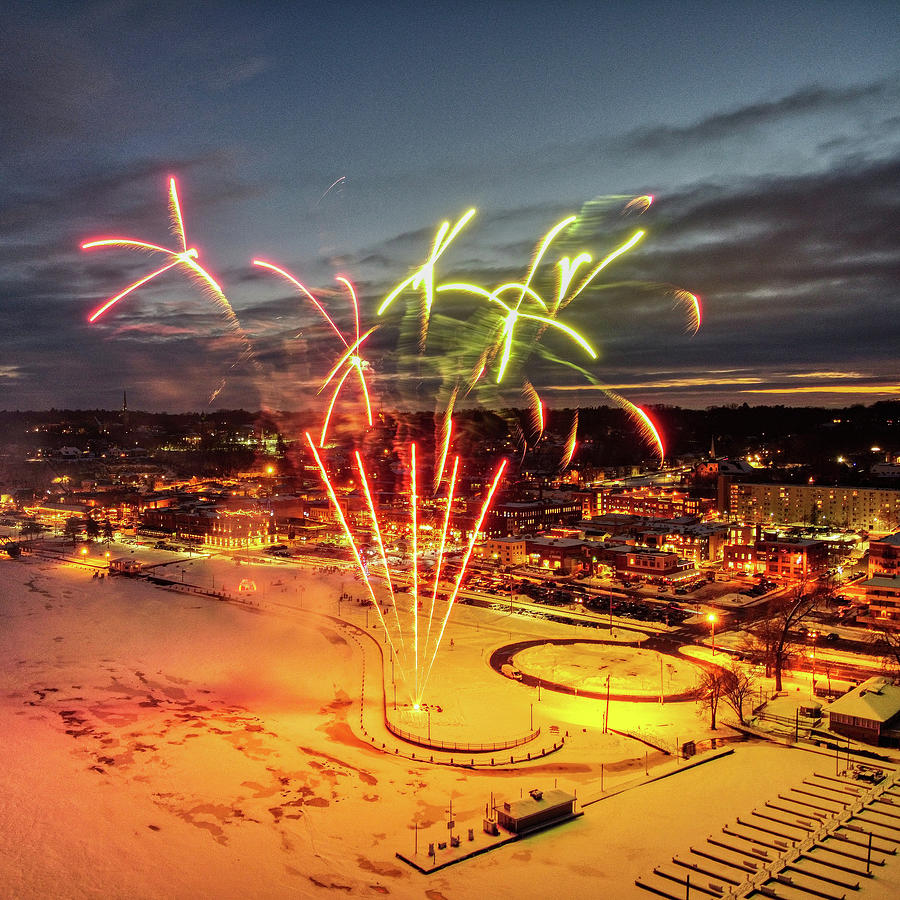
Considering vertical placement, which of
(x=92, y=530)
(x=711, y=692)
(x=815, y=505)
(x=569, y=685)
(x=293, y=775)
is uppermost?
(x=815, y=505)

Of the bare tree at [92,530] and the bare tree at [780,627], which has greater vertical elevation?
the bare tree at [780,627]

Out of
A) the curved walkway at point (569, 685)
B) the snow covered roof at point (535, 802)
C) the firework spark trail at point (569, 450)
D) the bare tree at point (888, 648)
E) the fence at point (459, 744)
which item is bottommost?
the curved walkway at point (569, 685)

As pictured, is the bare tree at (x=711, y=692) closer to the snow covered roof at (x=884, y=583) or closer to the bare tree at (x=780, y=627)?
the bare tree at (x=780, y=627)

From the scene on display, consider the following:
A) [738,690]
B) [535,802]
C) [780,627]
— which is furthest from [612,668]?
[535,802]

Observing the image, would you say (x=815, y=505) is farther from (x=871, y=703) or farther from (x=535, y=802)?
(x=535, y=802)

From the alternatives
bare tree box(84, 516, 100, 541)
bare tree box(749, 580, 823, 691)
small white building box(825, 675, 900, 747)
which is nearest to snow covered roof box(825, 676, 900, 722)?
small white building box(825, 675, 900, 747)

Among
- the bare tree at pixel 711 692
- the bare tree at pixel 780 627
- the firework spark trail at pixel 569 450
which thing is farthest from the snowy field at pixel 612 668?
the firework spark trail at pixel 569 450
